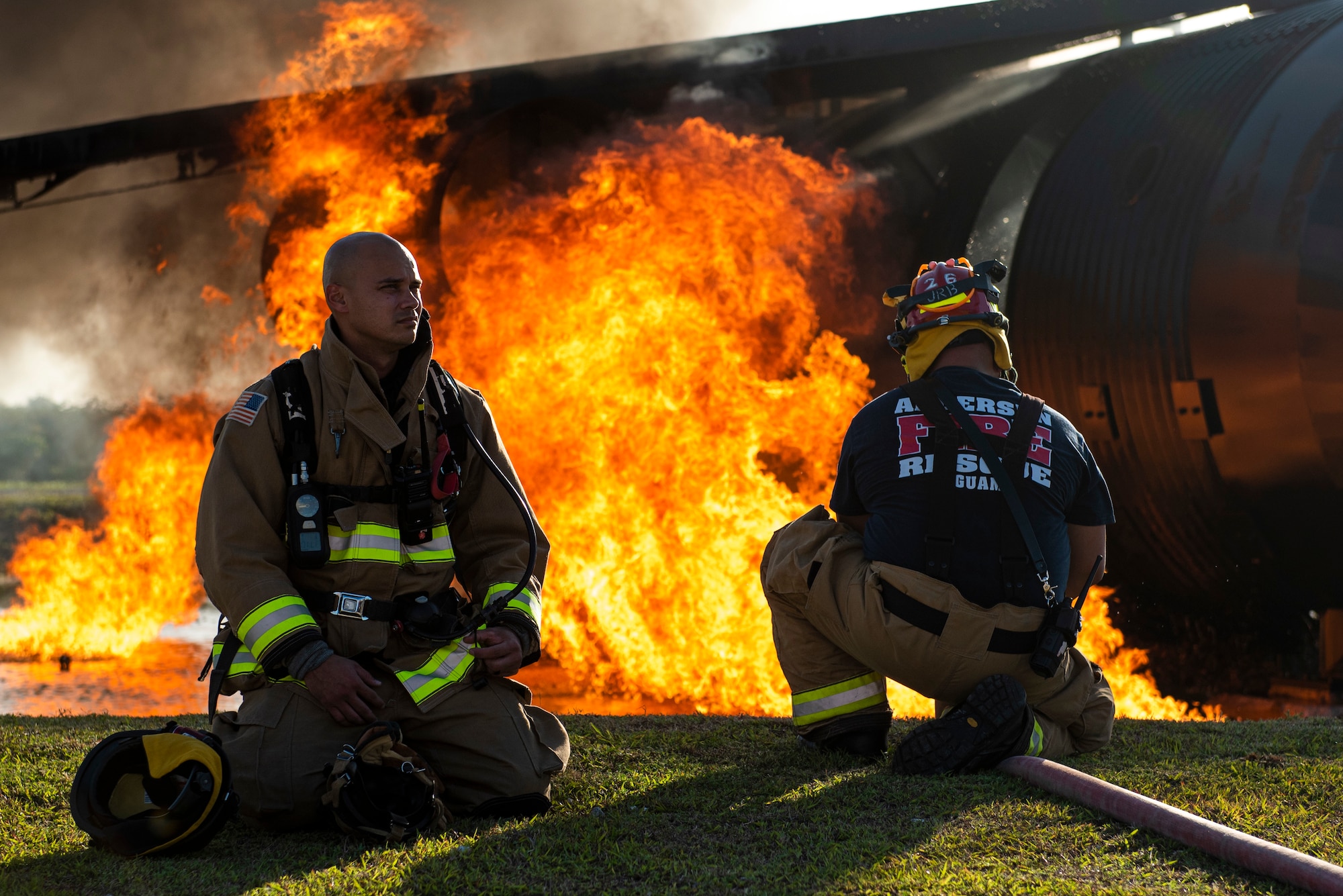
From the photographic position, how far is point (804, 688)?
3783 millimetres

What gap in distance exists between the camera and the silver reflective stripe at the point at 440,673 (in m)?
3.07

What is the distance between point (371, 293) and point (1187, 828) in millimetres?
2569

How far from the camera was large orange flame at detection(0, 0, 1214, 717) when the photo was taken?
23.4 feet

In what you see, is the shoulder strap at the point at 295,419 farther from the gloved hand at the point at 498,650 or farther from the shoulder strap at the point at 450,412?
the gloved hand at the point at 498,650

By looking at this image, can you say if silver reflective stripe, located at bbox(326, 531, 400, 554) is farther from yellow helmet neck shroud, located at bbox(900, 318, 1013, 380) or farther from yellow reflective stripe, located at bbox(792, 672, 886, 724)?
yellow helmet neck shroud, located at bbox(900, 318, 1013, 380)

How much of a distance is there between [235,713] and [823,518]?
207cm

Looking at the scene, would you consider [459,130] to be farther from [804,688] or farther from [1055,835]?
[1055,835]

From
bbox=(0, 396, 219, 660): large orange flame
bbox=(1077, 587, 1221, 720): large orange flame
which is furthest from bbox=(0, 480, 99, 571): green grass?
bbox=(1077, 587, 1221, 720): large orange flame

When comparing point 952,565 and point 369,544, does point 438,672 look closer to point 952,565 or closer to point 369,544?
point 369,544

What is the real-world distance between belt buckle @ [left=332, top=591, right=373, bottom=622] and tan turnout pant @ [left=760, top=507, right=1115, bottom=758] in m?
1.45

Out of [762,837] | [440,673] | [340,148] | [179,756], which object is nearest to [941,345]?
[762,837]

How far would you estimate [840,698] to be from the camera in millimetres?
3719

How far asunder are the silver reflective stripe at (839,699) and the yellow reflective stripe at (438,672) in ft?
3.93

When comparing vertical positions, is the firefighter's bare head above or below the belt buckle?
above
